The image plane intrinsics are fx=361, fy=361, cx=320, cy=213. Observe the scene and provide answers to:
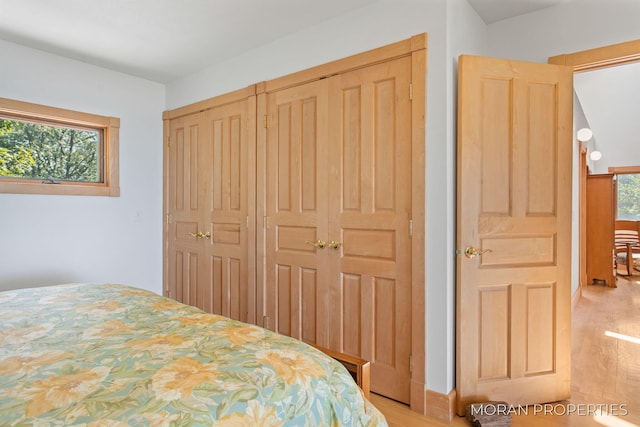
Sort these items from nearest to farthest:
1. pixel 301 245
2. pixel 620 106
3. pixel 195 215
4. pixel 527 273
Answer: pixel 527 273, pixel 301 245, pixel 195 215, pixel 620 106

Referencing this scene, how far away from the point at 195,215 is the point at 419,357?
234cm

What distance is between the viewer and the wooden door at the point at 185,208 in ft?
11.1

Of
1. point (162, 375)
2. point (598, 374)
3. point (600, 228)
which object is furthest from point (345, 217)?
point (600, 228)

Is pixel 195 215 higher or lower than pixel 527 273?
higher

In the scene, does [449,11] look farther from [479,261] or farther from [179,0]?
[179,0]

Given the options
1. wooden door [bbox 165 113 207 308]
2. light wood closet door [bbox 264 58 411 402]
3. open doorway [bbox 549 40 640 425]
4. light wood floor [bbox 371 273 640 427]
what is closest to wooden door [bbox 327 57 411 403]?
light wood closet door [bbox 264 58 411 402]

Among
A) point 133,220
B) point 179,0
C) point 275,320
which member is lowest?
point 275,320

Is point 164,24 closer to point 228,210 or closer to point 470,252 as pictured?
point 228,210

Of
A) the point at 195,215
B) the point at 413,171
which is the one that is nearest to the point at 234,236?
the point at 195,215

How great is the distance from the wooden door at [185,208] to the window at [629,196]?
31.5 feet

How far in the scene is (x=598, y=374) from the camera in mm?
2459

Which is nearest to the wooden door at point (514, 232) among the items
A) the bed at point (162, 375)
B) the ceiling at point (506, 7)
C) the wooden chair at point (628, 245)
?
the ceiling at point (506, 7)

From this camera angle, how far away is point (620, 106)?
526cm

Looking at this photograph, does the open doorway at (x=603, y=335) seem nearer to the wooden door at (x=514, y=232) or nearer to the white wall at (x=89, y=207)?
the wooden door at (x=514, y=232)
